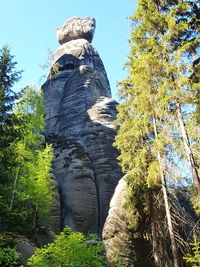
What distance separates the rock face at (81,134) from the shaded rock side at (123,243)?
931 centimetres

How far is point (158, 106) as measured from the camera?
14898 mm

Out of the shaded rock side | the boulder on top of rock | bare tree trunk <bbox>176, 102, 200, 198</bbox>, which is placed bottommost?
the shaded rock side

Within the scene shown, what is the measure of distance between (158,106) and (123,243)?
8.61m

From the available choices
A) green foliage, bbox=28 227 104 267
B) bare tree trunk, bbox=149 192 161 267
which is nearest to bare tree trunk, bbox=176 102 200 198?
bare tree trunk, bbox=149 192 161 267

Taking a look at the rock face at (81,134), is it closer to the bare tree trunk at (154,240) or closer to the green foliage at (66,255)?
the bare tree trunk at (154,240)

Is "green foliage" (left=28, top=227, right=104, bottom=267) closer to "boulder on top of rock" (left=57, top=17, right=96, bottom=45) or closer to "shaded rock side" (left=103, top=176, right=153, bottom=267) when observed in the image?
"shaded rock side" (left=103, top=176, right=153, bottom=267)

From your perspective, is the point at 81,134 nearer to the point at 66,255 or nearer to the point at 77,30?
the point at 66,255

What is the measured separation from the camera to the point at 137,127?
17.1m

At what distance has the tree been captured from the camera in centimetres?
1404

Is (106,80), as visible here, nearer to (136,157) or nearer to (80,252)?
(136,157)

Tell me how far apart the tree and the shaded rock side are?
2.64 m

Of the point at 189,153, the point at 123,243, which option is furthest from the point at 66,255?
the point at 123,243

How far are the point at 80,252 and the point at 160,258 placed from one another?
14.2 feet

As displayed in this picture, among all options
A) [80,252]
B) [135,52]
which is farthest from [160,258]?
[135,52]
